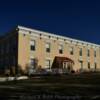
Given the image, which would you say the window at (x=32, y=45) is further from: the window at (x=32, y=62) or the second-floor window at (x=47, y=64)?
the second-floor window at (x=47, y=64)

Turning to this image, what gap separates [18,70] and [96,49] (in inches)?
995

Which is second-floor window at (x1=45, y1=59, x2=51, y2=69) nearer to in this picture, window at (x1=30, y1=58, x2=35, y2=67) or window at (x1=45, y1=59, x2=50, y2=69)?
window at (x1=45, y1=59, x2=50, y2=69)

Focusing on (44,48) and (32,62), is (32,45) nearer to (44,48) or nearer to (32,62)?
(44,48)

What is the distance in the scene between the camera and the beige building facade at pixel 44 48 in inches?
1390

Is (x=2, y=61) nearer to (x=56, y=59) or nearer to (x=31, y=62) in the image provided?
(x=31, y=62)

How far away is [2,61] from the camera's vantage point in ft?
132

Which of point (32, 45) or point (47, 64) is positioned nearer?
point (32, 45)

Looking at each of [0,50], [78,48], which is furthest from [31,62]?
[78,48]

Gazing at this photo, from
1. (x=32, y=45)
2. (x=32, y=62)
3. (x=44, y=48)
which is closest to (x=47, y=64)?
(x=44, y=48)

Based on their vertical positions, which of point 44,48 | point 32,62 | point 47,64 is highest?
point 44,48

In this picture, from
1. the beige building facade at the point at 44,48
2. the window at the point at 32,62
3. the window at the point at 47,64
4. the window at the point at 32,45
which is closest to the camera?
the beige building facade at the point at 44,48

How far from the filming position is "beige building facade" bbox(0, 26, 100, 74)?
35312 millimetres

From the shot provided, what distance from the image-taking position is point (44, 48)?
3894 centimetres

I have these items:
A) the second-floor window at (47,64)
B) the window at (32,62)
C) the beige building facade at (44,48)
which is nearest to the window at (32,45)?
the beige building facade at (44,48)
